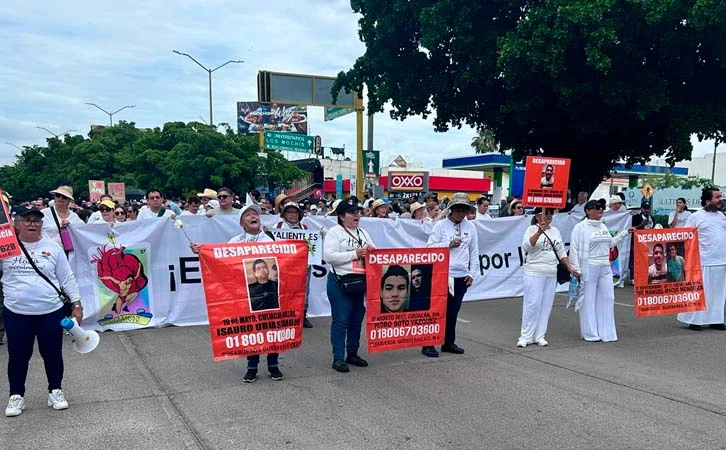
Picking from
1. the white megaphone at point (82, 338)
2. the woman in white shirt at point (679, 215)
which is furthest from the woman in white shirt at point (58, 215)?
the woman in white shirt at point (679, 215)

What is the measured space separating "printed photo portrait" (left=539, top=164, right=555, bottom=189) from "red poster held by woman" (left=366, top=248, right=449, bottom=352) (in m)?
1.81

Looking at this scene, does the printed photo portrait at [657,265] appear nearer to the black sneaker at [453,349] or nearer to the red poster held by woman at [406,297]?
the black sneaker at [453,349]

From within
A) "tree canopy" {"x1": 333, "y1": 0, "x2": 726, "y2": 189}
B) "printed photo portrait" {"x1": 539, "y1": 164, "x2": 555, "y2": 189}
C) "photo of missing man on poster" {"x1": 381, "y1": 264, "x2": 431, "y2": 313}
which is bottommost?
"photo of missing man on poster" {"x1": 381, "y1": 264, "x2": 431, "y2": 313}

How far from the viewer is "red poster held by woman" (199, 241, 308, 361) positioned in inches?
227

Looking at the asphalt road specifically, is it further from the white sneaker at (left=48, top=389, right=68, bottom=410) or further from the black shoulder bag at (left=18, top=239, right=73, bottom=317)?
the black shoulder bag at (left=18, top=239, right=73, bottom=317)

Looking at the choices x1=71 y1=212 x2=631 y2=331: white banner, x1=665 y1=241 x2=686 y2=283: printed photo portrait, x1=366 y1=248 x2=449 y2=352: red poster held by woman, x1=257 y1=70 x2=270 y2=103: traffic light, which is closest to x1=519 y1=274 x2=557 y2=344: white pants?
x1=366 y1=248 x2=449 y2=352: red poster held by woman

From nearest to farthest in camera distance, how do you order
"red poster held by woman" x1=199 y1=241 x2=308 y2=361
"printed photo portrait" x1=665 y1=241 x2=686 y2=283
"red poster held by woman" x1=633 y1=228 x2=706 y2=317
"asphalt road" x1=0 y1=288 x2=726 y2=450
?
"asphalt road" x1=0 y1=288 x2=726 y2=450
"red poster held by woman" x1=199 y1=241 x2=308 y2=361
"red poster held by woman" x1=633 y1=228 x2=706 y2=317
"printed photo portrait" x1=665 y1=241 x2=686 y2=283

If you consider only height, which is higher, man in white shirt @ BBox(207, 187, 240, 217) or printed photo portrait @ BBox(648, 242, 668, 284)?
man in white shirt @ BBox(207, 187, 240, 217)

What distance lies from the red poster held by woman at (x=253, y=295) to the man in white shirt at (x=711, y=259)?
5.85 metres

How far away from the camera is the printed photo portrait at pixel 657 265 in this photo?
26.6 ft

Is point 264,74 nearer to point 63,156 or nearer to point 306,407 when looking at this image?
point 306,407

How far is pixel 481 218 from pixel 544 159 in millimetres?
3876

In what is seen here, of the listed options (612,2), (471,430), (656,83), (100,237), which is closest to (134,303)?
(100,237)

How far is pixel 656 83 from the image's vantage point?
43.5 ft
